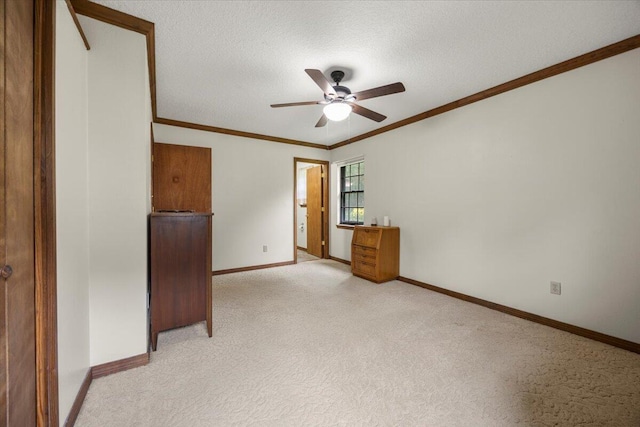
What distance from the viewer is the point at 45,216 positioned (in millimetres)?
1137

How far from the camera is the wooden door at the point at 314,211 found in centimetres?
589

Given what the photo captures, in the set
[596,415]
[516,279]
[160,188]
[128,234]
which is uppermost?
[160,188]

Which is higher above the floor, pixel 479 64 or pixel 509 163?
pixel 479 64

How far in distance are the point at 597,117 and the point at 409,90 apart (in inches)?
65.9

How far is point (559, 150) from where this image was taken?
8.11 ft

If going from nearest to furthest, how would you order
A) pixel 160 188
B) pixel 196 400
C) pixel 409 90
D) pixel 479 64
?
pixel 196 400 < pixel 479 64 < pixel 409 90 < pixel 160 188

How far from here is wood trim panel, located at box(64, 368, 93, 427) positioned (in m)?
1.32

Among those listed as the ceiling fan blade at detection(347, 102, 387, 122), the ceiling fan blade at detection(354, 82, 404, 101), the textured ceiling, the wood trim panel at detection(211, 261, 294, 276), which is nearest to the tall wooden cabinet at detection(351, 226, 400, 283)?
the wood trim panel at detection(211, 261, 294, 276)

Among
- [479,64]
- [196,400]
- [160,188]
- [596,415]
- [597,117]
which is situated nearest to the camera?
[596,415]

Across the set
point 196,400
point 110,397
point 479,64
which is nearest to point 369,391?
point 196,400

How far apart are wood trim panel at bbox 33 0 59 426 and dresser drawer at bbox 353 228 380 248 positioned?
136 inches

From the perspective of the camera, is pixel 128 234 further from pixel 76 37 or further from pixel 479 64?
pixel 479 64

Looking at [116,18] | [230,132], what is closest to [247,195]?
[230,132]

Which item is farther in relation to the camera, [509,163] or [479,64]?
[509,163]
